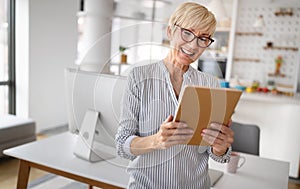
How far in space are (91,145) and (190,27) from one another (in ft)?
3.05

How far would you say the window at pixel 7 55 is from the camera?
4.04m

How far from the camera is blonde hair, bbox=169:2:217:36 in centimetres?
89

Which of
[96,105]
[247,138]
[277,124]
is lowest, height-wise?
[277,124]

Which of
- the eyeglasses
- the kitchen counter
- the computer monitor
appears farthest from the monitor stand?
the kitchen counter

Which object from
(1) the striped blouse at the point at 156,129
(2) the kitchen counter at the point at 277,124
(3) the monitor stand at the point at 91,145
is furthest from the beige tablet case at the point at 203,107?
(2) the kitchen counter at the point at 277,124

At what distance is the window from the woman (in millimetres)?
3631

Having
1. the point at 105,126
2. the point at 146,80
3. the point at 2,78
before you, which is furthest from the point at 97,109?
the point at 2,78

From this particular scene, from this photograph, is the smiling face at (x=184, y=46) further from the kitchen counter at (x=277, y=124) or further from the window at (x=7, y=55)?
the window at (x=7, y=55)

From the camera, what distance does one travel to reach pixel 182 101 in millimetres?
815

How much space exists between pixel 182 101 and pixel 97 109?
76cm

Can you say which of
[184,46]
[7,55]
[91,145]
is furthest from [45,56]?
[184,46]

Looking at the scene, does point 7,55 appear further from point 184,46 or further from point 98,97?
point 184,46

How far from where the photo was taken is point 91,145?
1.58 meters

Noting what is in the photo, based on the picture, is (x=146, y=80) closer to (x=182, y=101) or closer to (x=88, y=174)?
(x=182, y=101)
